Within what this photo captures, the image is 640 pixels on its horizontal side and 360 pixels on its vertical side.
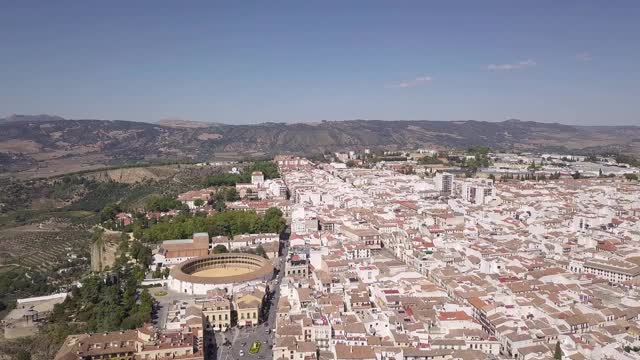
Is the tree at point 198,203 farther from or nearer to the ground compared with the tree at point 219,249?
farther from the ground

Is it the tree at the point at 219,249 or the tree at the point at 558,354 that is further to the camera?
the tree at the point at 219,249

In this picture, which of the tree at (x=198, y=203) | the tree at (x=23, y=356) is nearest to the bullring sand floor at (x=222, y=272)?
the tree at (x=23, y=356)

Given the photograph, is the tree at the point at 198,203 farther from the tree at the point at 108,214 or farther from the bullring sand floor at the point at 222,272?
the bullring sand floor at the point at 222,272

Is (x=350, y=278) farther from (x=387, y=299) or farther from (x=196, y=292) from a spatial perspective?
(x=196, y=292)

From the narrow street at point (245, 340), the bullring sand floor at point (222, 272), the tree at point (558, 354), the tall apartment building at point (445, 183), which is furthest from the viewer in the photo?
the tall apartment building at point (445, 183)

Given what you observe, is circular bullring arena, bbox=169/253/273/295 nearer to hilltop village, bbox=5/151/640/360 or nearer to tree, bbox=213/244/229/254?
hilltop village, bbox=5/151/640/360

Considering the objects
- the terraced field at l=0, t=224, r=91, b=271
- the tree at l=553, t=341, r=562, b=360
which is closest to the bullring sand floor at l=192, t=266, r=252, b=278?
the terraced field at l=0, t=224, r=91, b=271

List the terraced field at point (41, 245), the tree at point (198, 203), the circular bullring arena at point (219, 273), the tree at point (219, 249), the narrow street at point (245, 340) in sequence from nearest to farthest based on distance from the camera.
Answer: the narrow street at point (245, 340) → the circular bullring arena at point (219, 273) → the tree at point (219, 249) → the terraced field at point (41, 245) → the tree at point (198, 203)
